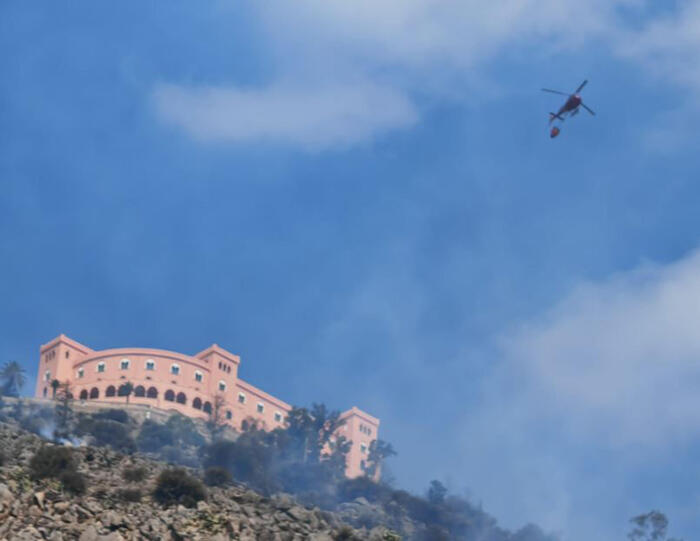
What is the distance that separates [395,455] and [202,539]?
13152 cm

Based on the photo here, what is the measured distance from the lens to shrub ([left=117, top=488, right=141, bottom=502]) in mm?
73375

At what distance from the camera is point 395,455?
19950 cm

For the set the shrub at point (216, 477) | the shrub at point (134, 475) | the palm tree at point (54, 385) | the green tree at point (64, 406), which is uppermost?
the palm tree at point (54, 385)

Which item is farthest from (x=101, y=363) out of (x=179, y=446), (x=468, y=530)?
(x=468, y=530)

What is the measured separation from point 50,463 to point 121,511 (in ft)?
18.4

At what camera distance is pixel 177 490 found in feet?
251

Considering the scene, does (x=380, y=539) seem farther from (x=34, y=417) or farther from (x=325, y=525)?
(x=34, y=417)

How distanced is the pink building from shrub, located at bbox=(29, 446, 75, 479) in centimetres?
10170

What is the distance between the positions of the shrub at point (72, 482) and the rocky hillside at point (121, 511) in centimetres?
23

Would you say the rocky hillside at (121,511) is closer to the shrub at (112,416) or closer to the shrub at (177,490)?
the shrub at (177,490)

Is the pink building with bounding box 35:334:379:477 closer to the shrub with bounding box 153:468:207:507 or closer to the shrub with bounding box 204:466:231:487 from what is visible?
the shrub with bounding box 204:466:231:487

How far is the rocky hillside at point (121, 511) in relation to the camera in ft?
218

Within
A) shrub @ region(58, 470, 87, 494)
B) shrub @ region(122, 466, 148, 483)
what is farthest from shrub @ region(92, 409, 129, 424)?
shrub @ region(58, 470, 87, 494)

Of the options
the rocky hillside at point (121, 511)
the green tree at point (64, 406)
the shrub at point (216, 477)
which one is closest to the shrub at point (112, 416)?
the green tree at point (64, 406)
